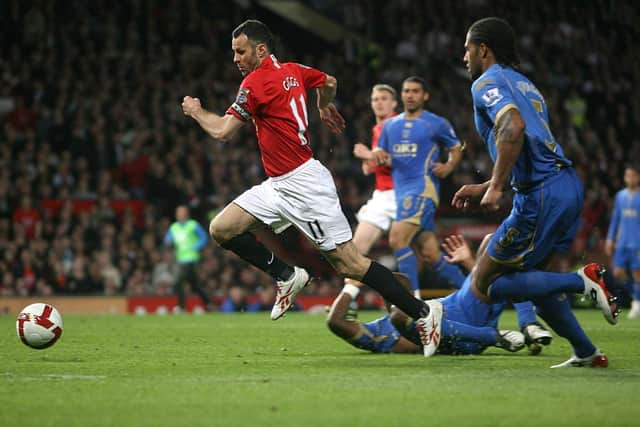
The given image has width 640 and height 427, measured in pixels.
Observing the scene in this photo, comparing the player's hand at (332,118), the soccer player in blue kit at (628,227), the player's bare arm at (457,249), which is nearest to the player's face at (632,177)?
the soccer player in blue kit at (628,227)

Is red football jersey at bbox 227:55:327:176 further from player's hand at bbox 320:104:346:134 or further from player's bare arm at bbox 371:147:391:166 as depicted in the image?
player's bare arm at bbox 371:147:391:166

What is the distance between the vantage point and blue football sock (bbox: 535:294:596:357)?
248 inches

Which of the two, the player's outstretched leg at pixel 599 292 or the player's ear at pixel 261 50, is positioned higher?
the player's ear at pixel 261 50

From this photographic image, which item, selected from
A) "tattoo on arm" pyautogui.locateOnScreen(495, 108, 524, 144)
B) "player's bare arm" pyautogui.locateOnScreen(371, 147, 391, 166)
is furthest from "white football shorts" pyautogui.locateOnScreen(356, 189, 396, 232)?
"tattoo on arm" pyautogui.locateOnScreen(495, 108, 524, 144)

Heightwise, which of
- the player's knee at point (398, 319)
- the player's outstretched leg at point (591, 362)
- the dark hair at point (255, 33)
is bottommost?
the player's outstretched leg at point (591, 362)

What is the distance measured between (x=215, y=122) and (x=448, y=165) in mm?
4022

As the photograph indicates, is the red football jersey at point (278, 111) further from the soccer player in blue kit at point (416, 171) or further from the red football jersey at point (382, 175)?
the red football jersey at point (382, 175)

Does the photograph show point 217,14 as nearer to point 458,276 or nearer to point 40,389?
point 458,276

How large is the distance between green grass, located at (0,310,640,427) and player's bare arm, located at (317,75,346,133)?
177cm

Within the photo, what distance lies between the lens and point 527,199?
6.13 metres

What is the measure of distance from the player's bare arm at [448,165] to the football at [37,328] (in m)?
4.57

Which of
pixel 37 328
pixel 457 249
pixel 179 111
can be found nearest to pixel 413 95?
pixel 457 249

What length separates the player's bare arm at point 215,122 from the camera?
6902 mm

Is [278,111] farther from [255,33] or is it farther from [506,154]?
[506,154]
